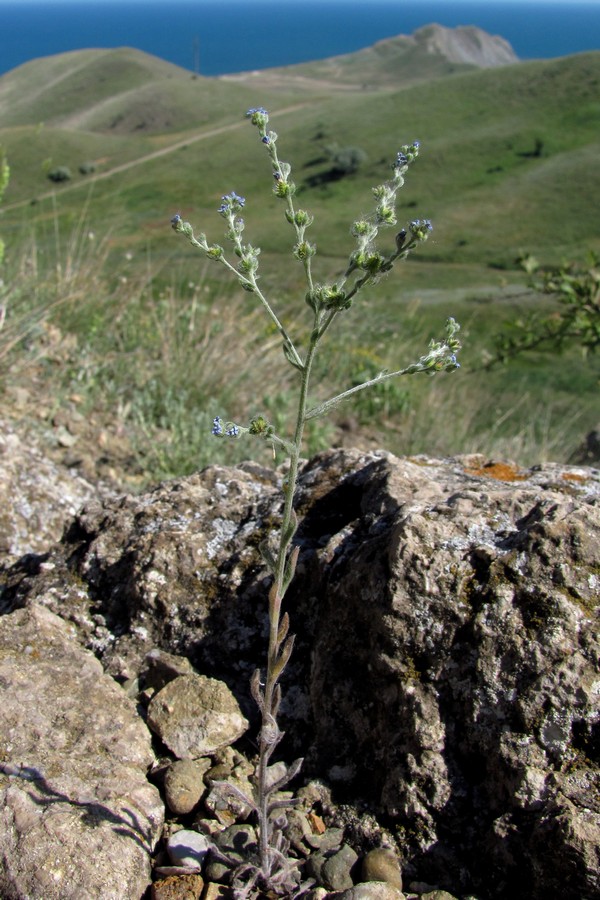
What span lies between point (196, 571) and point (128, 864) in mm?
1013

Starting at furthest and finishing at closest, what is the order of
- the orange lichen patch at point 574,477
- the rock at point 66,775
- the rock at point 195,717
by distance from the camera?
the orange lichen patch at point 574,477
the rock at point 195,717
the rock at point 66,775

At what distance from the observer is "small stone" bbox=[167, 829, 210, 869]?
208 cm

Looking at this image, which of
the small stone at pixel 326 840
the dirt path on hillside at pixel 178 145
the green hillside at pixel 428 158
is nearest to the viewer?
the small stone at pixel 326 840

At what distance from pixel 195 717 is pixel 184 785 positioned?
0.20 meters

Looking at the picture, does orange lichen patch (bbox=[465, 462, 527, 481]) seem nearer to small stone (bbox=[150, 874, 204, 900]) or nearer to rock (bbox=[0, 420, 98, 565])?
small stone (bbox=[150, 874, 204, 900])

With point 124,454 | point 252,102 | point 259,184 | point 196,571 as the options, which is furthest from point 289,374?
point 252,102

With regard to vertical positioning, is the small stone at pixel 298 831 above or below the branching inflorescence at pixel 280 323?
below

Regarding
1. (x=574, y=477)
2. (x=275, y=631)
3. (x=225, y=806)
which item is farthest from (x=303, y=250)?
(x=574, y=477)

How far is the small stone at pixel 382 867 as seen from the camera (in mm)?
2029

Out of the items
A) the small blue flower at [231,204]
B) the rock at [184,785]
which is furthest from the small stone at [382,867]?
the small blue flower at [231,204]

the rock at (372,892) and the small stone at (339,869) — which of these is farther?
the small stone at (339,869)

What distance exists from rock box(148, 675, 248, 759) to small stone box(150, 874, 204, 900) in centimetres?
37

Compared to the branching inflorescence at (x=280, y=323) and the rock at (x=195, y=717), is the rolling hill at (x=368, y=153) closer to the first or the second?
the rock at (x=195, y=717)

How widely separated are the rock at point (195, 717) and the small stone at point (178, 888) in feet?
1.21
